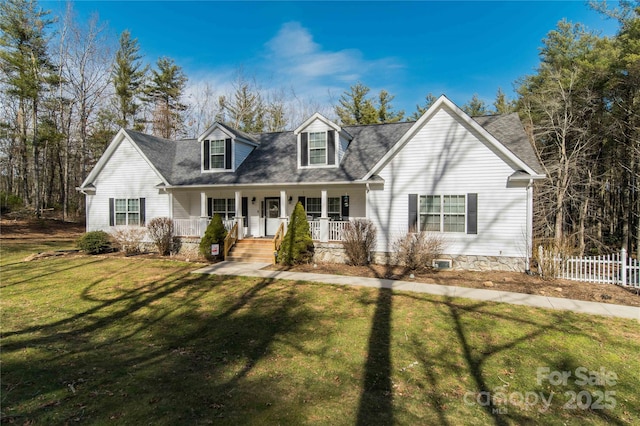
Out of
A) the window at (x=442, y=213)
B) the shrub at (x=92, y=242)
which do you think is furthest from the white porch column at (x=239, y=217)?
the window at (x=442, y=213)

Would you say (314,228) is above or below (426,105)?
below

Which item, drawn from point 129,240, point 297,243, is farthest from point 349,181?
point 129,240

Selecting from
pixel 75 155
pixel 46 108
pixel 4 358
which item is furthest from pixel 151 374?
pixel 75 155

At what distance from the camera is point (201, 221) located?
1559cm

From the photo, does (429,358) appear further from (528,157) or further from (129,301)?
(528,157)

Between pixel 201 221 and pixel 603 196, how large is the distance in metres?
24.6

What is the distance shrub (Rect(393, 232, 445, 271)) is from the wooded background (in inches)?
151

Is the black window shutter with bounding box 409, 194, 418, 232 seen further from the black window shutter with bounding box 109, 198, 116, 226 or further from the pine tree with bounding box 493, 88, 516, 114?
the pine tree with bounding box 493, 88, 516, 114

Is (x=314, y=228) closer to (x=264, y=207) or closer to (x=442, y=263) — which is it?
(x=264, y=207)

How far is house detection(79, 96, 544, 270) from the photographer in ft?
38.5

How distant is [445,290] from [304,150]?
30.2 ft

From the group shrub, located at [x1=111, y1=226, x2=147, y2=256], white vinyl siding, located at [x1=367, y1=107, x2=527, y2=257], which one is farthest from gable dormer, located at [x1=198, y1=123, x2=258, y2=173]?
white vinyl siding, located at [x1=367, y1=107, x2=527, y2=257]

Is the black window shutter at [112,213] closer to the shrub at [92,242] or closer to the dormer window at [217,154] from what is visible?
the shrub at [92,242]

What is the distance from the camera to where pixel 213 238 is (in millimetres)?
13672
